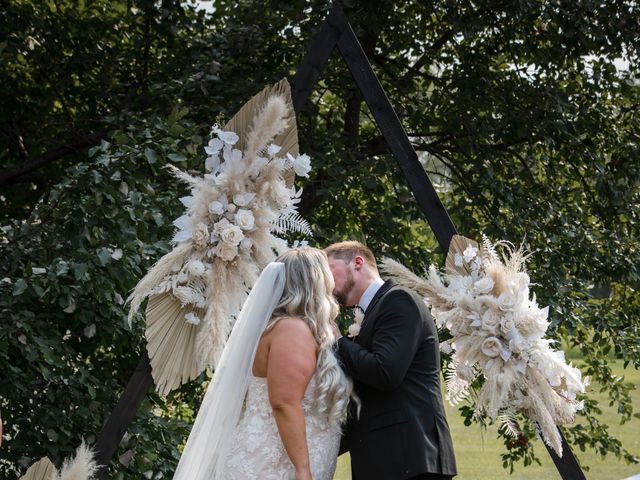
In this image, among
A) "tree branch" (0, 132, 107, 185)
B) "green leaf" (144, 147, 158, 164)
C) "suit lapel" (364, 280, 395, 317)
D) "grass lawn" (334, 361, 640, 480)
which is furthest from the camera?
"grass lawn" (334, 361, 640, 480)

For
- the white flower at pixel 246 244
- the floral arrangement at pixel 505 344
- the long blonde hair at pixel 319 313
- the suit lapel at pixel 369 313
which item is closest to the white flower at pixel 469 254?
the floral arrangement at pixel 505 344

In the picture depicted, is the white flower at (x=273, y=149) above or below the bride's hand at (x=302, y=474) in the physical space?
above

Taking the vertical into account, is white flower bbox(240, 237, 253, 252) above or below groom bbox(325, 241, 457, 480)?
above

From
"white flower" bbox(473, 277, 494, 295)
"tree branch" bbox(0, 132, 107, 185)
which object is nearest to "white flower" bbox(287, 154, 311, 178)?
"white flower" bbox(473, 277, 494, 295)

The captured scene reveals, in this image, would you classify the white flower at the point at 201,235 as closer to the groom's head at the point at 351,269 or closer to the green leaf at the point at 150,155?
the groom's head at the point at 351,269

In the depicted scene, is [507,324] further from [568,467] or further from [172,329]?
[172,329]

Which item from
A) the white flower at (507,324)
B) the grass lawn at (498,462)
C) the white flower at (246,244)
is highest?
the grass lawn at (498,462)

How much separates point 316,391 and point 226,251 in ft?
2.34

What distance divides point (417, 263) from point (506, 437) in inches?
51.2

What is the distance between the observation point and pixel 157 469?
5.05 metres

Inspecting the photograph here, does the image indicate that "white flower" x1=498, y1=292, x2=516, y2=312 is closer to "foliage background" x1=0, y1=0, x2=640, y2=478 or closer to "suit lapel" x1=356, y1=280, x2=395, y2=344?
"suit lapel" x1=356, y1=280, x2=395, y2=344

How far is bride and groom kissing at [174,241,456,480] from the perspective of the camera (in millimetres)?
3219

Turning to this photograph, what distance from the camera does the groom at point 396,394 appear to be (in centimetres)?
324

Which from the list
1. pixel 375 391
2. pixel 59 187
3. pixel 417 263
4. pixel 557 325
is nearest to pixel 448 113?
pixel 417 263
